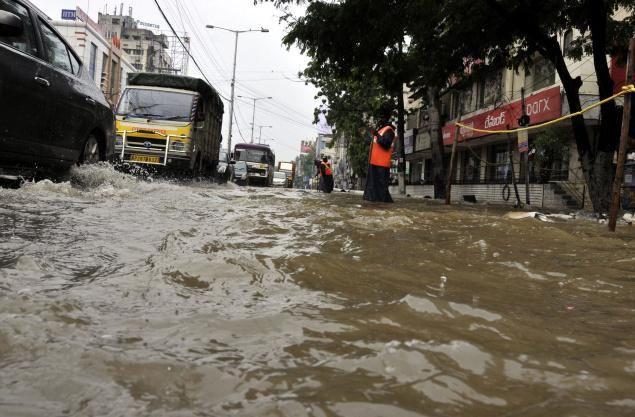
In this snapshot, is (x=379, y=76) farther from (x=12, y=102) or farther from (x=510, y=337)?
(x=510, y=337)

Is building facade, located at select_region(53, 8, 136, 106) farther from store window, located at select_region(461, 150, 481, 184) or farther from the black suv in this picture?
the black suv

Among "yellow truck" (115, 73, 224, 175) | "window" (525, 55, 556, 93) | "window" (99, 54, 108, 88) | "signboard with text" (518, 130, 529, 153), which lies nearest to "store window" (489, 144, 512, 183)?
"window" (525, 55, 556, 93)

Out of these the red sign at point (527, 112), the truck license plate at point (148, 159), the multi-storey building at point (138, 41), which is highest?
the multi-storey building at point (138, 41)

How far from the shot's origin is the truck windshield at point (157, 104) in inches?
457

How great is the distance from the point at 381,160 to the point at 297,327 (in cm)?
749

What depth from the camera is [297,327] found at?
1.84 meters

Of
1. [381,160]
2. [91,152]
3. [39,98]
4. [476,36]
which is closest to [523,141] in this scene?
[476,36]

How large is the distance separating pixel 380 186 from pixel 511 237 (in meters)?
4.93

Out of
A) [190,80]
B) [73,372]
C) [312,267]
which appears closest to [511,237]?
[312,267]

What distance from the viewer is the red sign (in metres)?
15.8

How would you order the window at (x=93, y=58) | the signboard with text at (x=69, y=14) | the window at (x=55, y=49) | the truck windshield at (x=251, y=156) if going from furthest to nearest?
the signboard with text at (x=69, y=14) → the window at (x=93, y=58) → the truck windshield at (x=251, y=156) → the window at (x=55, y=49)

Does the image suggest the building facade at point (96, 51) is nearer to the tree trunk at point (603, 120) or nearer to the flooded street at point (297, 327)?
the tree trunk at point (603, 120)

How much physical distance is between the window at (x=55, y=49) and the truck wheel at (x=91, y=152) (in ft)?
2.97

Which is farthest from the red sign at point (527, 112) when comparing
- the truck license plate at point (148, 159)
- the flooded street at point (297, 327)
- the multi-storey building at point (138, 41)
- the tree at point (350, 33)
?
the multi-storey building at point (138, 41)
